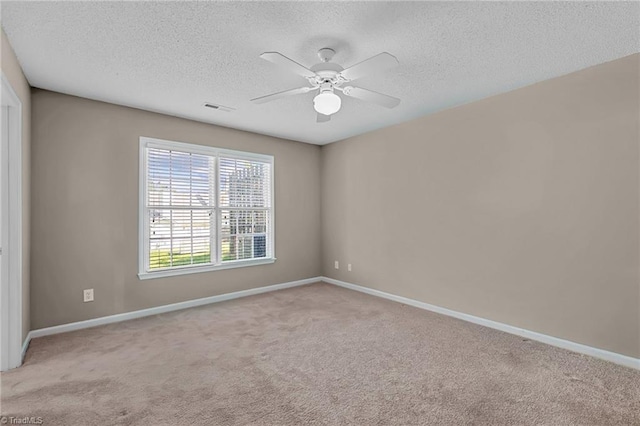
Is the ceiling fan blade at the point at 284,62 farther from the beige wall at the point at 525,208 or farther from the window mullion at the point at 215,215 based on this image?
the window mullion at the point at 215,215

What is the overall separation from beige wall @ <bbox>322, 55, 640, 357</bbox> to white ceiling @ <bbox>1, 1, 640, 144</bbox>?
356 millimetres

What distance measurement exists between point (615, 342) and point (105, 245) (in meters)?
4.94

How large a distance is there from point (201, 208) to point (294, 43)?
8.80 feet

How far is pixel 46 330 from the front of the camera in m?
3.14

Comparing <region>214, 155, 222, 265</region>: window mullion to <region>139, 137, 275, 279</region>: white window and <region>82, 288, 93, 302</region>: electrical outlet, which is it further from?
<region>82, 288, 93, 302</region>: electrical outlet

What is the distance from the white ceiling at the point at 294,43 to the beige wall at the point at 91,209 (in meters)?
0.34

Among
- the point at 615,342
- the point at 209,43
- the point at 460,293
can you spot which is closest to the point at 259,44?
the point at 209,43

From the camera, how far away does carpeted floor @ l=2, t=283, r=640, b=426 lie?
1916 mm

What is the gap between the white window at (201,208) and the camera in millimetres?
3850

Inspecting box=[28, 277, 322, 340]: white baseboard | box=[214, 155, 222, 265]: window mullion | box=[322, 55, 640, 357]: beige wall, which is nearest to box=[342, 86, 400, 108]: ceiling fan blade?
box=[322, 55, 640, 357]: beige wall

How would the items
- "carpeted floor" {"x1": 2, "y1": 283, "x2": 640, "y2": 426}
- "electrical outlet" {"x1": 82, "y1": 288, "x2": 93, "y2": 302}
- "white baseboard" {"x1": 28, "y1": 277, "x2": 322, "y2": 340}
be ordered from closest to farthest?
"carpeted floor" {"x1": 2, "y1": 283, "x2": 640, "y2": 426} → "white baseboard" {"x1": 28, "y1": 277, "x2": 322, "y2": 340} → "electrical outlet" {"x1": 82, "y1": 288, "x2": 93, "y2": 302}

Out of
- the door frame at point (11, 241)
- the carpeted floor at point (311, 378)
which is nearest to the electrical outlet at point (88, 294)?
the carpeted floor at point (311, 378)

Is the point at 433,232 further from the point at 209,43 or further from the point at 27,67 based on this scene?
the point at 27,67

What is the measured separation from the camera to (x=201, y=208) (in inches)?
167
